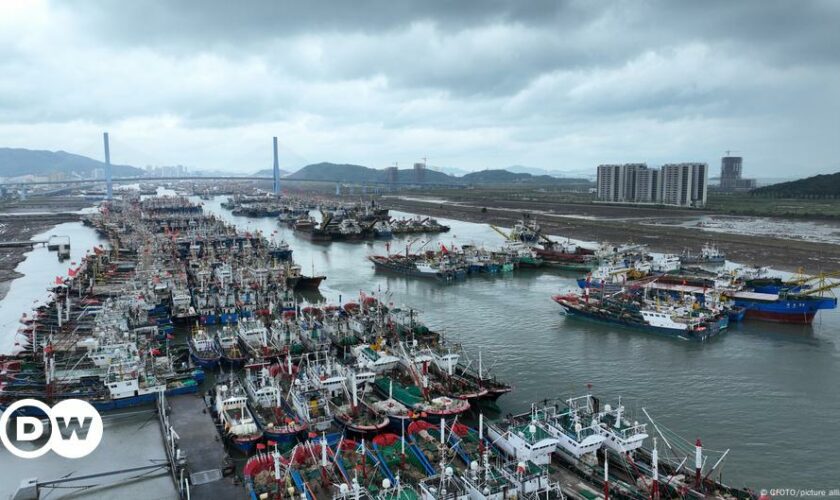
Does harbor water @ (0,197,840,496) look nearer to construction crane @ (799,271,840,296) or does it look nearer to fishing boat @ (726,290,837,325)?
fishing boat @ (726,290,837,325)

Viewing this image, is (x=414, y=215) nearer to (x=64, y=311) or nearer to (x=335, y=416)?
(x=64, y=311)

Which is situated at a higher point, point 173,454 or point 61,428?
point 173,454

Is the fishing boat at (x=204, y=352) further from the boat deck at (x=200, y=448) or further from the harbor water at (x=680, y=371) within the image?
the harbor water at (x=680, y=371)

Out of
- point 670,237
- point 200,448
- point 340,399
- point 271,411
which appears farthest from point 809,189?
point 200,448

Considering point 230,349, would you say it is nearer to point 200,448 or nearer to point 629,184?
point 200,448

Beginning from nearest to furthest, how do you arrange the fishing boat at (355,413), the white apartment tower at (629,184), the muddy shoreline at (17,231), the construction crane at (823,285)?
1. the fishing boat at (355,413)
2. the construction crane at (823,285)
3. the muddy shoreline at (17,231)
4. the white apartment tower at (629,184)

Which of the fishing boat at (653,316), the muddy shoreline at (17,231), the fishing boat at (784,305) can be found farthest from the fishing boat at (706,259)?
the muddy shoreline at (17,231)
